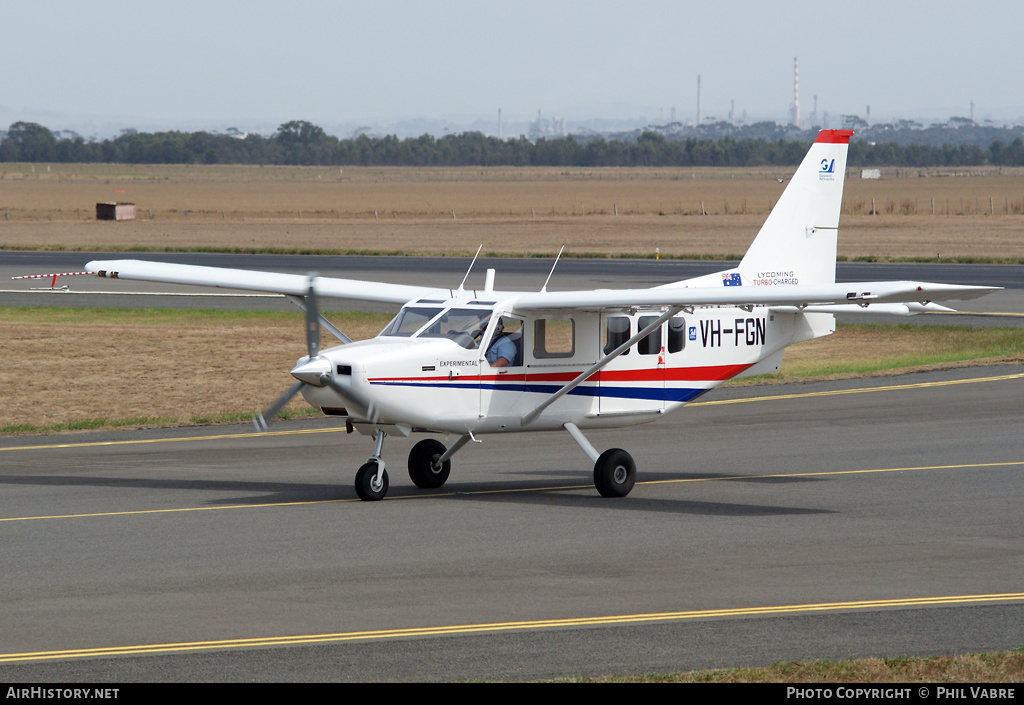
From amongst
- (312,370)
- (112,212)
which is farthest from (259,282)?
(112,212)

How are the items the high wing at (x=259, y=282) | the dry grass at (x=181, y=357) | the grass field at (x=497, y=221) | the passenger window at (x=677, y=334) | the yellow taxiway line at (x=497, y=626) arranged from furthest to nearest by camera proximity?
1. the grass field at (x=497, y=221)
2. the dry grass at (x=181, y=357)
3. the high wing at (x=259, y=282)
4. the passenger window at (x=677, y=334)
5. the yellow taxiway line at (x=497, y=626)

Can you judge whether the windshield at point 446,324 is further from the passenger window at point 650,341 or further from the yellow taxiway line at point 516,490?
the passenger window at point 650,341

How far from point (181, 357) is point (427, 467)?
14.5 m

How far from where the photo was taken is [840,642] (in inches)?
377

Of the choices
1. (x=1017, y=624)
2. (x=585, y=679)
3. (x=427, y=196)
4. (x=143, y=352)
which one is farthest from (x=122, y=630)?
(x=427, y=196)

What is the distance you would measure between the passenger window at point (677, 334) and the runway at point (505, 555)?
1.78m

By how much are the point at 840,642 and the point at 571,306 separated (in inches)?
259

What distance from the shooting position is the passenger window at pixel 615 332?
1617 cm

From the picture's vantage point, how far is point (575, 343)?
52.5ft

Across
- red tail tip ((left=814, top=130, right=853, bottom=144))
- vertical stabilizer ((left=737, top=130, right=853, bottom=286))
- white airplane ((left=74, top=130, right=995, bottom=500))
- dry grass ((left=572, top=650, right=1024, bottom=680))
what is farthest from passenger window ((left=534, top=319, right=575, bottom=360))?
dry grass ((left=572, top=650, right=1024, bottom=680))

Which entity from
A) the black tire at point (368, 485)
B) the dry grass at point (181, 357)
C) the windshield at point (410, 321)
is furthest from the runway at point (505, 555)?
the dry grass at point (181, 357)

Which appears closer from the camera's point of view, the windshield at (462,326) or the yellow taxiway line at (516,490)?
the yellow taxiway line at (516,490)

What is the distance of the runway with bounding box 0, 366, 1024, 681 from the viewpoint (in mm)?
9461

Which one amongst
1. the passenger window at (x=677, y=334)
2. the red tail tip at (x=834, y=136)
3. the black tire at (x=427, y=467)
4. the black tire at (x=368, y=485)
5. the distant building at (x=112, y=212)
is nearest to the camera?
the black tire at (x=368, y=485)
